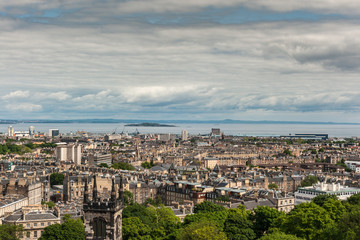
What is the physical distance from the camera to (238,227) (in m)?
50.3

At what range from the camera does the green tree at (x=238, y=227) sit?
161 feet

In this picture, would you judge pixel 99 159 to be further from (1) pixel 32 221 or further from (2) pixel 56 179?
(1) pixel 32 221

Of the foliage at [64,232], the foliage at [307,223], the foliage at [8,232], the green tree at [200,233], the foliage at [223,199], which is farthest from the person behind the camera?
the foliage at [223,199]

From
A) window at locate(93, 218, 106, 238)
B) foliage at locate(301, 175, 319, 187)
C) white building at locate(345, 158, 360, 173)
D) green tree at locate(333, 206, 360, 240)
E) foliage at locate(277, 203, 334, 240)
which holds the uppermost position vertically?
window at locate(93, 218, 106, 238)

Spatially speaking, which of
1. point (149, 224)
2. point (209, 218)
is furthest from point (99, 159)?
point (209, 218)

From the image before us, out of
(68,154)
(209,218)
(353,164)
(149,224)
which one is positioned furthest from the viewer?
(353,164)

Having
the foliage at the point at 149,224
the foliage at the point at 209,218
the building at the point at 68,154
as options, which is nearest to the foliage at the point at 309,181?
the foliage at the point at 209,218

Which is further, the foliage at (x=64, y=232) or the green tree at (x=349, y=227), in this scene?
the foliage at (x=64, y=232)

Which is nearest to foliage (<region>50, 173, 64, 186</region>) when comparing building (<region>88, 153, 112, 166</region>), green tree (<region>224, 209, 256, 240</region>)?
building (<region>88, 153, 112, 166</region>)

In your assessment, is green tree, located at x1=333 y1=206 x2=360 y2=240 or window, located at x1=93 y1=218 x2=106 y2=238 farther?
green tree, located at x1=333 y1=206 x2=360 y2=240

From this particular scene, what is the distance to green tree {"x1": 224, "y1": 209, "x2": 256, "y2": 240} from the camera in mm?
48938

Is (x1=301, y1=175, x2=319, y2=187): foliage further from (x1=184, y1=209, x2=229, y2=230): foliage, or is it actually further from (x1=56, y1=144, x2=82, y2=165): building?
(x1=56, y1=144, x2=82, y2=165): building

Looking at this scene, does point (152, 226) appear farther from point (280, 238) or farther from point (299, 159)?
point (299, 159)

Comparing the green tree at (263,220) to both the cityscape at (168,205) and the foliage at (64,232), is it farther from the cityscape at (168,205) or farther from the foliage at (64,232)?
the foliage at (64,232)
